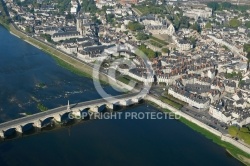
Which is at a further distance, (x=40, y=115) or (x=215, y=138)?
(x=40, y=115)

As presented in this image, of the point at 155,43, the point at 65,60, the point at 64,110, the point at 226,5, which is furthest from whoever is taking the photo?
the point at 226,5

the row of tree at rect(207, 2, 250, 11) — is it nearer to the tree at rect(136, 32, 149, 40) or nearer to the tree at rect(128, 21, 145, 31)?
the tree at rect(128, 21, 145, 31)

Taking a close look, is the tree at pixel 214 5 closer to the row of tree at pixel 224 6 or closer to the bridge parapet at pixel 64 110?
the row of tree at pixel 224 6

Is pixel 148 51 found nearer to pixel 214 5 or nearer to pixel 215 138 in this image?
pixel 215 138

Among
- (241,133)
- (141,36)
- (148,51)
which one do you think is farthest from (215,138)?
(141,36)

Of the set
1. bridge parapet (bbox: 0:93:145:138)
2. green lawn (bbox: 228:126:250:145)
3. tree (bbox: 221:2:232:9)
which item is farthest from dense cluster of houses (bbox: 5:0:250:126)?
tree (bbox: 221:2:232:9)

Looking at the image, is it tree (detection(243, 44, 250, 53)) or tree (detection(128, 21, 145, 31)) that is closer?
tree (detection(243, 44, 250, 53))

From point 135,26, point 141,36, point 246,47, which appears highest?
point 135,26

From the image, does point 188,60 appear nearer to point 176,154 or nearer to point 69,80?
point 69,80

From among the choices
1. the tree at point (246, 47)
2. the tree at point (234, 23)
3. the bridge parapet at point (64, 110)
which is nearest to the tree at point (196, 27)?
the tree at point (234, 23)
